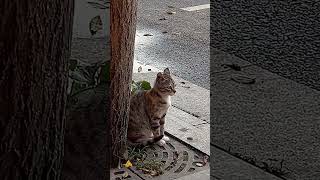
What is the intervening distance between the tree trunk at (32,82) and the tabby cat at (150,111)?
8.51 ft

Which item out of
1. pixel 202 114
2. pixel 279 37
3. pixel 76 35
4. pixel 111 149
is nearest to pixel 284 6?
pixel 279 37

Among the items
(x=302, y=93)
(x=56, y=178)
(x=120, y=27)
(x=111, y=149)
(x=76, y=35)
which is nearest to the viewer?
(x=56, y=178)

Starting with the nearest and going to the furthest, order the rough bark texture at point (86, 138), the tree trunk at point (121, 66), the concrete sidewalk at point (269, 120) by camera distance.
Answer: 1. the rough bark texture at point (86, 138)
2. the tree trunk at point (121, 66)
3. the concrete sidewalk at point (269, 120)

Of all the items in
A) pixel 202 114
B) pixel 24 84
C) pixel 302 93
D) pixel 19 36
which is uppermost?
pixel 19 36

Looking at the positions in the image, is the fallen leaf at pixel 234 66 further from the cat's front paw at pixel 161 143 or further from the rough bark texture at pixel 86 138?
the rough bark texture at pixel 86 138

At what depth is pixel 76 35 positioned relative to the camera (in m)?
2.70

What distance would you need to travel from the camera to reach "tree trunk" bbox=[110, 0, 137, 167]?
165 inches

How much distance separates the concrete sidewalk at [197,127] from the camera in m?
4.23

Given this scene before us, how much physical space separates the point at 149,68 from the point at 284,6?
2.31 m

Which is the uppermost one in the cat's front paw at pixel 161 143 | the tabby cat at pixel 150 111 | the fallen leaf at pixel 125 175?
the tabby cat at pixel 150 111

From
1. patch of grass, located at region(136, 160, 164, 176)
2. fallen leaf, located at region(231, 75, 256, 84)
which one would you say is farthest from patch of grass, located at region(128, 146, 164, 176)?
fallen leaf, located at region(231, 75, 256, 84)

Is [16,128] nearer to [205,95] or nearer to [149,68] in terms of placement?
[205,95]

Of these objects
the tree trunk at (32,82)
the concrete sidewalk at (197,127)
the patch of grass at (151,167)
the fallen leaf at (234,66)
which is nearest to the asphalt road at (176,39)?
the concrete sidewalk at (197,127)

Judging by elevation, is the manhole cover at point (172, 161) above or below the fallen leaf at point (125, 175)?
above
